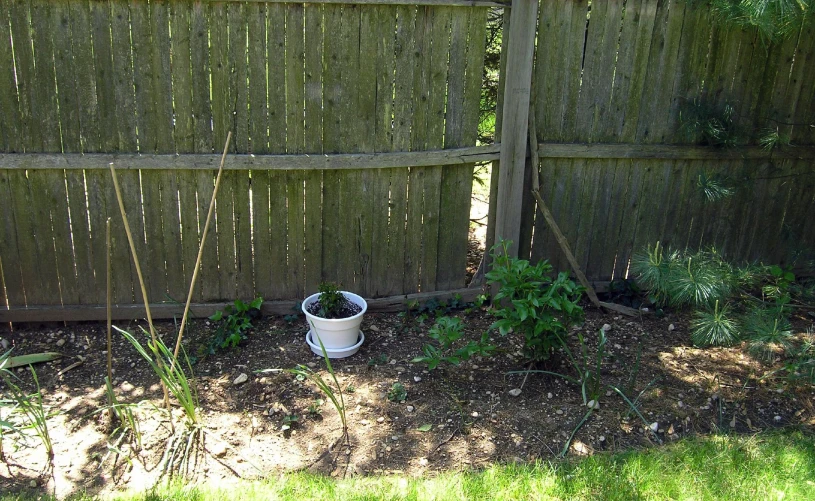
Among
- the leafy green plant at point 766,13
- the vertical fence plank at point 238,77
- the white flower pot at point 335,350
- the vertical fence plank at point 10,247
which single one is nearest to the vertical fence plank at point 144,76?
the vertical fence plank at point 238,77

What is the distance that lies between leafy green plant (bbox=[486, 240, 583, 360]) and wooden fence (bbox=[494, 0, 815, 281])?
3.17 ft

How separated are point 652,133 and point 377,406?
249 cm

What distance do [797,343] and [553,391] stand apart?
1.37 meters

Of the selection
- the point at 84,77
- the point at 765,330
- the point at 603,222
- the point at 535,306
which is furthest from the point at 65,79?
the point at 765,330

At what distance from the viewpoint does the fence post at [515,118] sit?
13.4 feet

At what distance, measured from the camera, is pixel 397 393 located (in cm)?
362

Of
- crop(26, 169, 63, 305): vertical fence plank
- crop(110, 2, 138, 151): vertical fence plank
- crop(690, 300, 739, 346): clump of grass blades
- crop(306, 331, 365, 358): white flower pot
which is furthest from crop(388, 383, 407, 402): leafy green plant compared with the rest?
crop(26, 169, 63, 305): vertical fence plank

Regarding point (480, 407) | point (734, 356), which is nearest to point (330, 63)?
point (480, 407)

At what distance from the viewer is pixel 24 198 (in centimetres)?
399

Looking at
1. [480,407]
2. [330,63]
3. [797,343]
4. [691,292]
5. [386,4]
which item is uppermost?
[386,4]

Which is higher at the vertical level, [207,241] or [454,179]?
[454,179]

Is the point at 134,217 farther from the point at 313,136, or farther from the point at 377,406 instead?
the point at 377,406

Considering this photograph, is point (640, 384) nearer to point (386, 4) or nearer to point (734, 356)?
point (734, 356)

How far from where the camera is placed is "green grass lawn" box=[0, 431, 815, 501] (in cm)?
289
